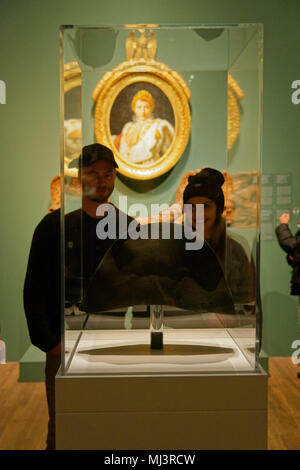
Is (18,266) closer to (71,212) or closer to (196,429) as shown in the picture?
(71,212)

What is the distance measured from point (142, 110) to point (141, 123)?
1.4 inches

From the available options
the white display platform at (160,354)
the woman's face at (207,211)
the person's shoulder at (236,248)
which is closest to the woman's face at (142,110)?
the woman's face at (207,211)

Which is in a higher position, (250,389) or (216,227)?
(216,227)

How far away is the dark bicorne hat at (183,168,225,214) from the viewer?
1.41 meters

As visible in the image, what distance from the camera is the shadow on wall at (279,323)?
10.5 feet

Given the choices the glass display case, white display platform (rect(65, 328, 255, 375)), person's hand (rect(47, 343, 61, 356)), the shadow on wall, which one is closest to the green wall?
the shadow on wall

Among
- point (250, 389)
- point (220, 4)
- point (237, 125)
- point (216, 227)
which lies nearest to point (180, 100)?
point (237, 125)

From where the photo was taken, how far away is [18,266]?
3.27m

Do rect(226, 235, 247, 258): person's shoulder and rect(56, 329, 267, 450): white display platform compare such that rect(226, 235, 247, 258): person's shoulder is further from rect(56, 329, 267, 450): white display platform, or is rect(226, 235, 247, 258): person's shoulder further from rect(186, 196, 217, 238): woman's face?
rect(56, 329, 267, 450): white display platform

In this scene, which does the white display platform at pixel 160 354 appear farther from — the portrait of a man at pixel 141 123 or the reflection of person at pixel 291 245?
the reflection of person at pixel 291 245

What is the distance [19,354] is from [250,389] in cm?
221

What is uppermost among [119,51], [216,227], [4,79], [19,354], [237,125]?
[4,79]

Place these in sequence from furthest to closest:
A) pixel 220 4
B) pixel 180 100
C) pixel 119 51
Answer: pixel 220 4, pixel 119 51, pixel 180 100

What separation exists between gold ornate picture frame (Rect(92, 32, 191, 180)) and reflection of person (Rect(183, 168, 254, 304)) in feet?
0.32
